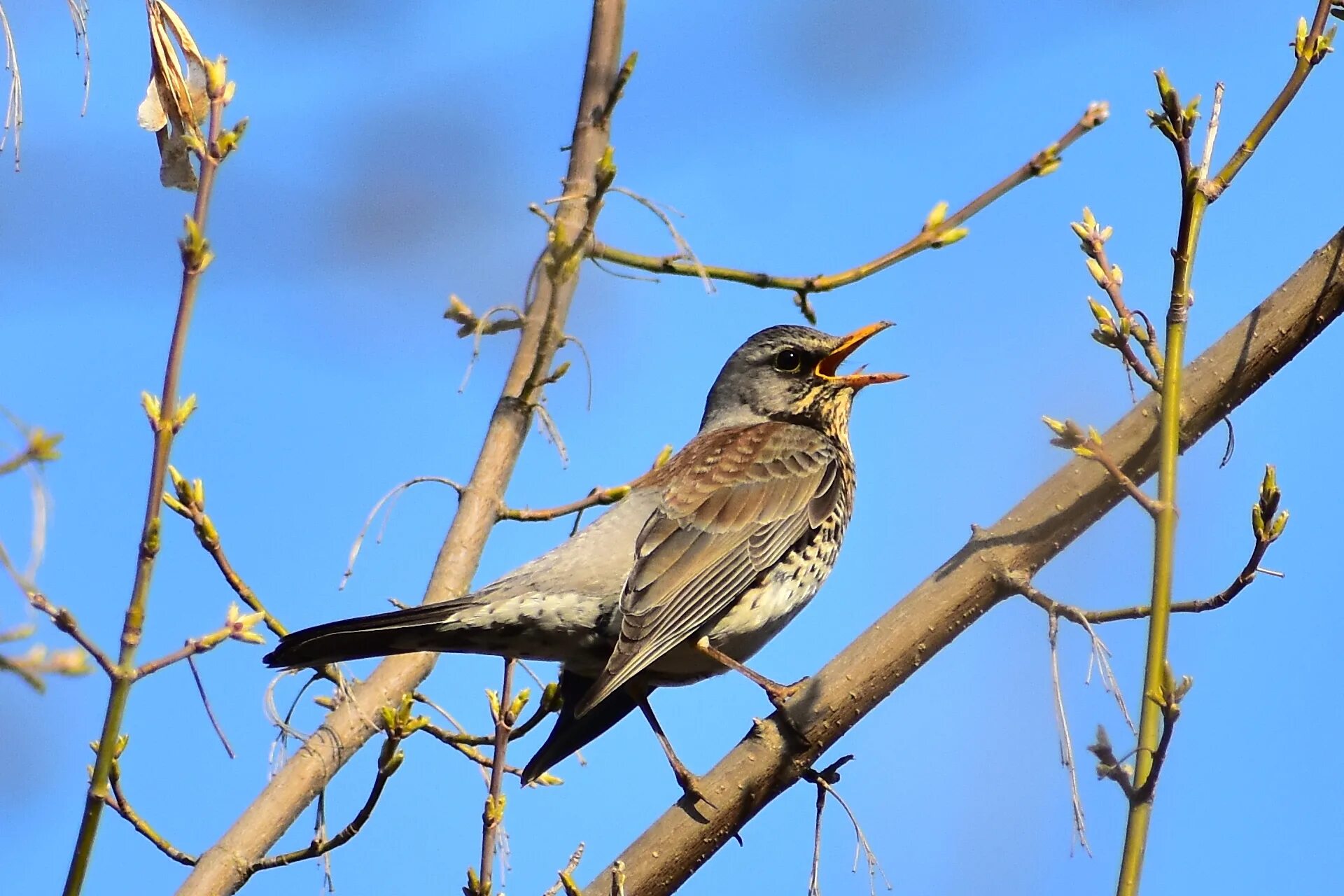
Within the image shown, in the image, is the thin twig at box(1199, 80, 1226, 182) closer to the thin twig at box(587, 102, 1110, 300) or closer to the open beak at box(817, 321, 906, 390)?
the thin twig at box(587, 102, 1110, 300)

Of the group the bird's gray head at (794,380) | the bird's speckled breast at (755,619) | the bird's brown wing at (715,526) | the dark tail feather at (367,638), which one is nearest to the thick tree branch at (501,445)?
the dark tail feather at (367,638)

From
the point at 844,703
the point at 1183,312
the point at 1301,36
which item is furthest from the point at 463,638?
the point at 1301,36

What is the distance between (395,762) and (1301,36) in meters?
2.55

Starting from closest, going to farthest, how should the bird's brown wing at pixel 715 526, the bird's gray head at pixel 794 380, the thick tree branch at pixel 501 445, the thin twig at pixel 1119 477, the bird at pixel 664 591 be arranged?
1. the thin twig at pixel 1119 477
2. the thick tree branch at pixel 501 445
3. the bird at pixel 664 591
4. the bird's brown wing at pixel 715 526
5. the bird's gray head at pixel 794 380

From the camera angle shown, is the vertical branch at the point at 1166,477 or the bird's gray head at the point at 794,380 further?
the bird's gray head at the point at 794,380

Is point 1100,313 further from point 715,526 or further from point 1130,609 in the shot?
point 715,526

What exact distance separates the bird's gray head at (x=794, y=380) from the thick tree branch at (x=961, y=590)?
2720 mm

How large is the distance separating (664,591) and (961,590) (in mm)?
1642

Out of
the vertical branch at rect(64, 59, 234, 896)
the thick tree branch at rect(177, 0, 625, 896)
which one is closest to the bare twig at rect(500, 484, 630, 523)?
the thick tree branch at rect(177, 0, 625, 896)

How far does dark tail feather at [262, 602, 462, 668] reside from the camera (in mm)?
3979

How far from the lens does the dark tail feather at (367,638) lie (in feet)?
13.1

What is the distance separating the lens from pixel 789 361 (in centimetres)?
650

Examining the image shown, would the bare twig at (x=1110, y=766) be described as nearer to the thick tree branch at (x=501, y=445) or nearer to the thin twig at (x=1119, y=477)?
the thin twig at (x=1119, y=477)

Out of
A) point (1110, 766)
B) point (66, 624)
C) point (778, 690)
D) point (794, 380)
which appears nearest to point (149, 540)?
point (66, 624)
